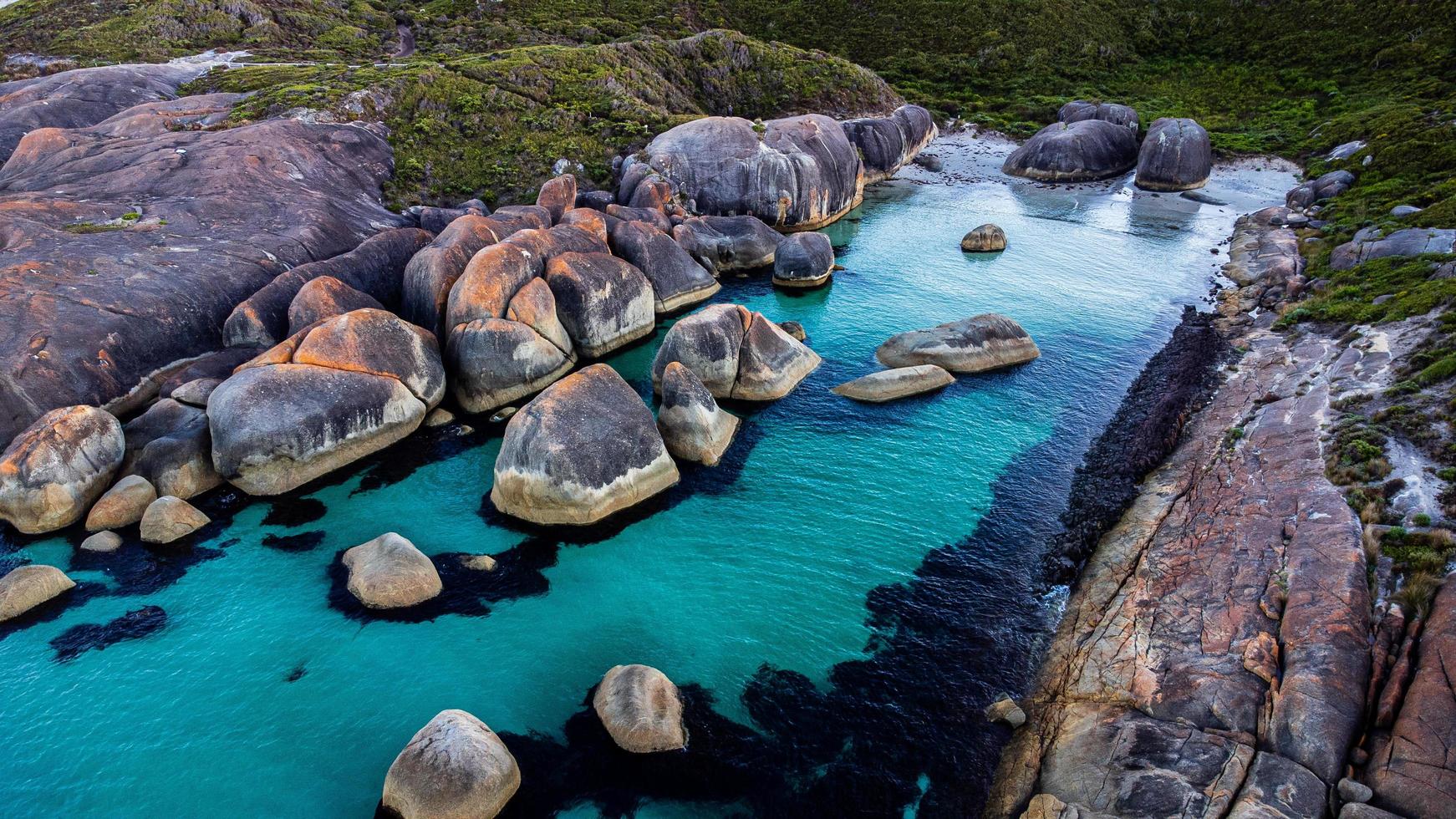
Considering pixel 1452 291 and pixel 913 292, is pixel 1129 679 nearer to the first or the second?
pixel 1452 291

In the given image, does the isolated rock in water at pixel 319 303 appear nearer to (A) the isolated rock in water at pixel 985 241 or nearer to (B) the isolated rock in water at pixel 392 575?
(B) the isolated rock in water at pixel 392 575

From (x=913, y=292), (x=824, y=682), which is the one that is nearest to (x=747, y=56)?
(x=913, y=292)

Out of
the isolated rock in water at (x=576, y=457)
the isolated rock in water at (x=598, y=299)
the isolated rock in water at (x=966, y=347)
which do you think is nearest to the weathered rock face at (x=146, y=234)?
the isolated rock in water at (x=598, y=299)

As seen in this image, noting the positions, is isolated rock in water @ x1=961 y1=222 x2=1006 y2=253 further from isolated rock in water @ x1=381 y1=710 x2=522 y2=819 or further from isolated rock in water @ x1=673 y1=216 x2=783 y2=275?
isolated rock in water @ x1=381 y1=710 x2=522 y2=819

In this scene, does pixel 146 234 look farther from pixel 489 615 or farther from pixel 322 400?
pixel 489 615

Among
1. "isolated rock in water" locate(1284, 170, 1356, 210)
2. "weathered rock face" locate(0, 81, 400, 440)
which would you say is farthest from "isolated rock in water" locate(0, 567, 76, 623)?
"isolated rock in water" locate(1284, 170, 1356, 210)
